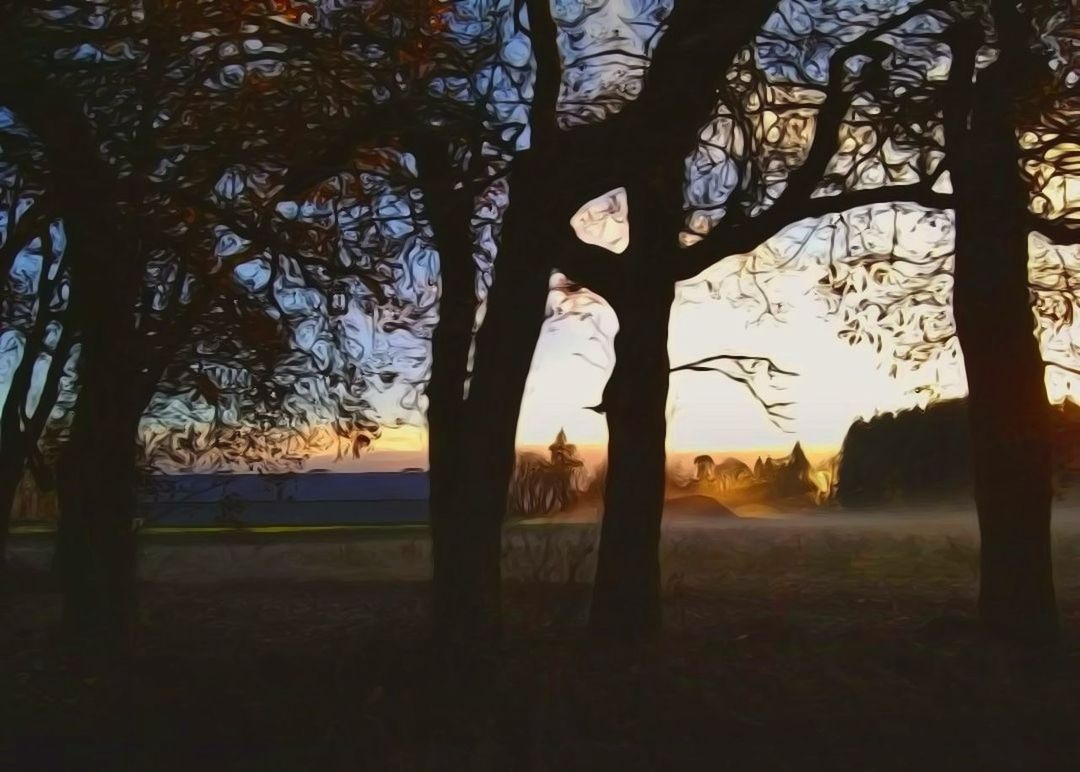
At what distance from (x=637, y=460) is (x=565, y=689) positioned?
3.06 meters

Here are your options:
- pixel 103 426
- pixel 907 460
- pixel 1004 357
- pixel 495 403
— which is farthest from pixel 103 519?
pixel 907 460

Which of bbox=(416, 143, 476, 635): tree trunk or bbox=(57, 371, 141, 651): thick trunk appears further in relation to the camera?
bbox=(57, 371, 141, 651): thick trunk

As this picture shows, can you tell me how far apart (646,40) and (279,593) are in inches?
492

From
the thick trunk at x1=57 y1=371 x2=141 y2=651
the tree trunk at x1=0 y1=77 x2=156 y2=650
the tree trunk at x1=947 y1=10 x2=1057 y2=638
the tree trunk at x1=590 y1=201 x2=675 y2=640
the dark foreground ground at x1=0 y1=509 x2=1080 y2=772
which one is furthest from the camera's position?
the tree trunk at x1=590 y1=201 x2=675 y2=640

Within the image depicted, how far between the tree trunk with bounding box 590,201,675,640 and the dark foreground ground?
43 centimetres

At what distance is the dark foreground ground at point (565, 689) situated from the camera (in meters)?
8.38

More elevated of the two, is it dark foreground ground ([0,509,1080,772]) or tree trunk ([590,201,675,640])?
tree trunk ([590,201,675,640])

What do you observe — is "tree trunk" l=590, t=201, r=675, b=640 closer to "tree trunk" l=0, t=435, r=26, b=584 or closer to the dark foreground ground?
the dark foreground ground

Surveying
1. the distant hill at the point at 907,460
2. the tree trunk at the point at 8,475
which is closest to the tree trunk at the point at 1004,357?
the distant hill at the point at 907,460

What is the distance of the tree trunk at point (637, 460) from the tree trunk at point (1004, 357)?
294 centimetres

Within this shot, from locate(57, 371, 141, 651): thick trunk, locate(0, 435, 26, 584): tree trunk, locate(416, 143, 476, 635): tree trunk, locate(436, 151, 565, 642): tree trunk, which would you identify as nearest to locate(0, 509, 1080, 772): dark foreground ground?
locate(57, 371, 141, 651): thick trunk

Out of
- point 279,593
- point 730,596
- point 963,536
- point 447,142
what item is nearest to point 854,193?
point 447,142

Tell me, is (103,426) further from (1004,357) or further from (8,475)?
(1004,357)

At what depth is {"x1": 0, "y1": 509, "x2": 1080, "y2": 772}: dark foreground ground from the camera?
330 inches
